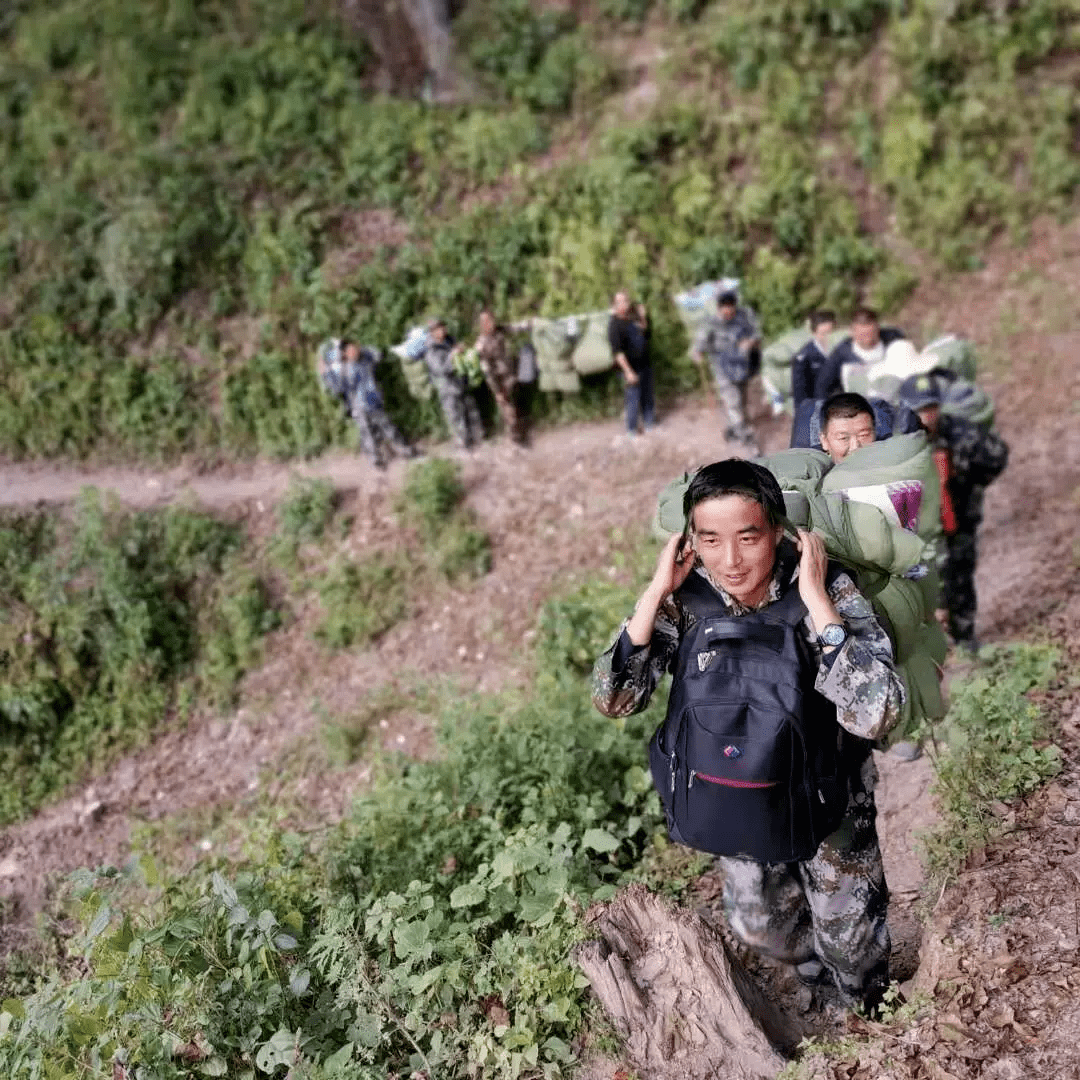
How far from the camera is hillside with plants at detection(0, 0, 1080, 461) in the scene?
11984 millimetres

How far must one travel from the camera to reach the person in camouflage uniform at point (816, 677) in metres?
3.04

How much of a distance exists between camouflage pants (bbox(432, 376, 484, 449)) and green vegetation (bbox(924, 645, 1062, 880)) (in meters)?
7.70

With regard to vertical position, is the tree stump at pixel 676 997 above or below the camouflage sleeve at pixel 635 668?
below

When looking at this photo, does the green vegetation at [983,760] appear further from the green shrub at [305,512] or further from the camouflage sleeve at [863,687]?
the green shrub at [305,512]

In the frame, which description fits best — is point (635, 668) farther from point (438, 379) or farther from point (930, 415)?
point (438, 379)

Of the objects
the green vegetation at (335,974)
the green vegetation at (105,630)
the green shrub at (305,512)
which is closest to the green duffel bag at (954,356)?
the green vegetation at (335,974)

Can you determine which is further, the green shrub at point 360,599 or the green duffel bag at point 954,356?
the green shrub at point 360,599

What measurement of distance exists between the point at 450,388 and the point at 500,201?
3.23 metres

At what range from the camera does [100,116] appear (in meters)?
13.7

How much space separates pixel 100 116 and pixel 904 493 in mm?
14604

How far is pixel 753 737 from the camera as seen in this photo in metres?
3.10

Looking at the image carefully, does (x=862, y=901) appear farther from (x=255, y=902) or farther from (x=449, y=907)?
(x=255, y=902)

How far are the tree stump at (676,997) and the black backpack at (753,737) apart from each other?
28.9 inches

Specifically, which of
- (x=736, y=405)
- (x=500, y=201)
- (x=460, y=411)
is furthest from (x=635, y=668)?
(x=500, y=201)
